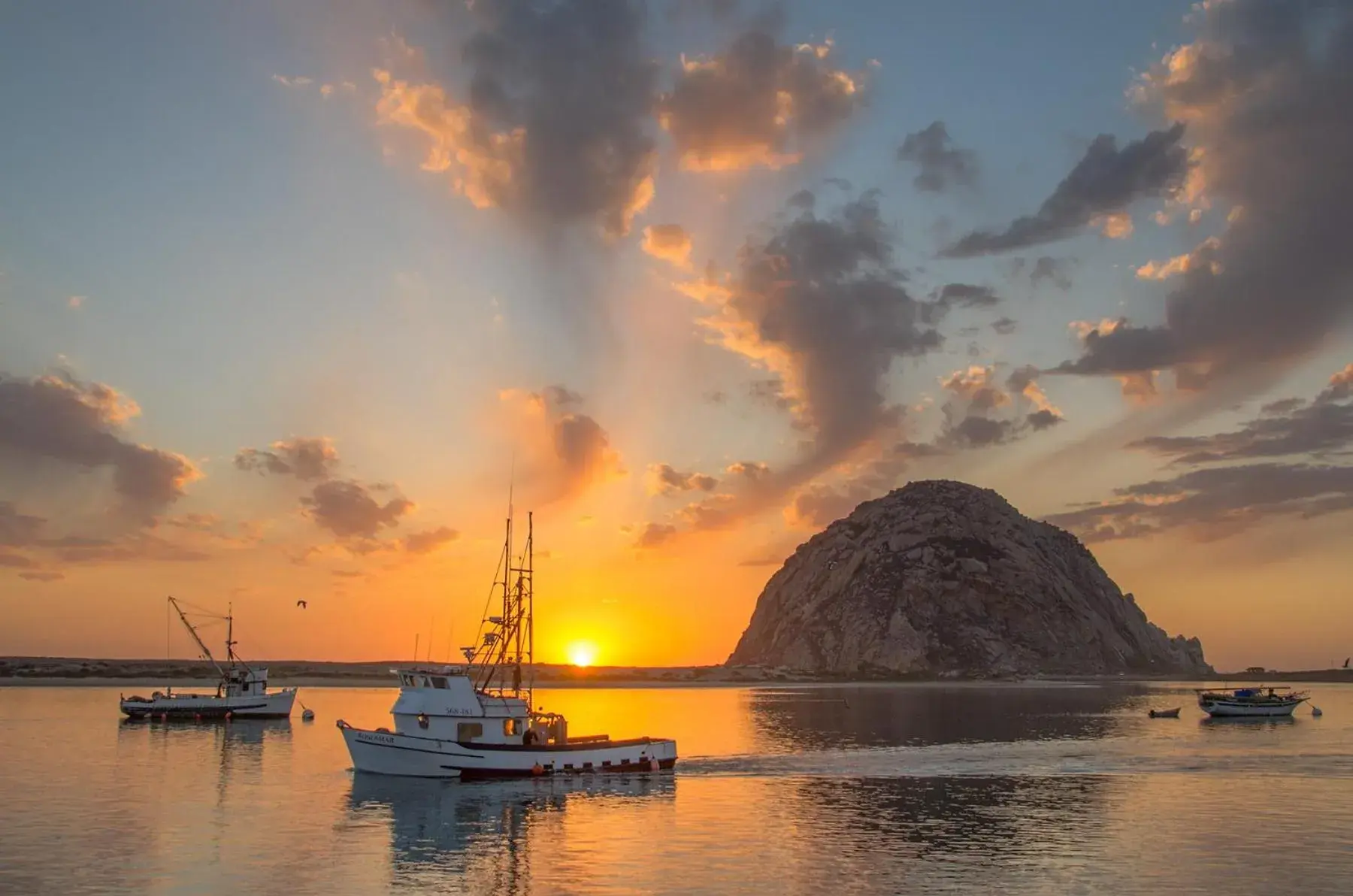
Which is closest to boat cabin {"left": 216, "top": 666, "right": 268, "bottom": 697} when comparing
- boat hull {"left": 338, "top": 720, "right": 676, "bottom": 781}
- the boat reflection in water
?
boat hull {"left": 338, "top": 720, "right": 676, "bottom": 781}

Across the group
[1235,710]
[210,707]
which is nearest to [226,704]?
[210,707]

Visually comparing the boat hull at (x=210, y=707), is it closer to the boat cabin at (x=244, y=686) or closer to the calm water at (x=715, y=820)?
the boat cabin at (x=244, y=686)

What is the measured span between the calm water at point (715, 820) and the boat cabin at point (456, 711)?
3.28 m

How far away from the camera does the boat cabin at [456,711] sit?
2645 inches

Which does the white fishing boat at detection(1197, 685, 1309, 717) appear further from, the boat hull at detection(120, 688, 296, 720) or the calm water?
the boat hull at detection(120, 688, 296, 720)

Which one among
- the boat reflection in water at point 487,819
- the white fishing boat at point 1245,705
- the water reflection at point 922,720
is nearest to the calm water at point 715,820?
the boat reflection in water at point 487,819

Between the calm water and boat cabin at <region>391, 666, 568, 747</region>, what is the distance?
10.8 ft

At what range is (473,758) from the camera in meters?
67.1

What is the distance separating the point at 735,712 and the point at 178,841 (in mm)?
104819

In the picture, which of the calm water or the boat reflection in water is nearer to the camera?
the calm water

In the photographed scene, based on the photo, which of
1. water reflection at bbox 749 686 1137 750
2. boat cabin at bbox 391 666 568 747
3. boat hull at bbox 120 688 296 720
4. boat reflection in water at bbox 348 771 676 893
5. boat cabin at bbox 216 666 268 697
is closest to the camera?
boat reflection in water at bbox 348 771 676 893

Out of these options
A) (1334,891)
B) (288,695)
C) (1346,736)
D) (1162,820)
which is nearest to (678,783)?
(1162,820)

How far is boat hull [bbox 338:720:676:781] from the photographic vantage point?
6694 centimetres

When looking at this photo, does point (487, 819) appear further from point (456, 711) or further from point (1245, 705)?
point (1245, 705)
